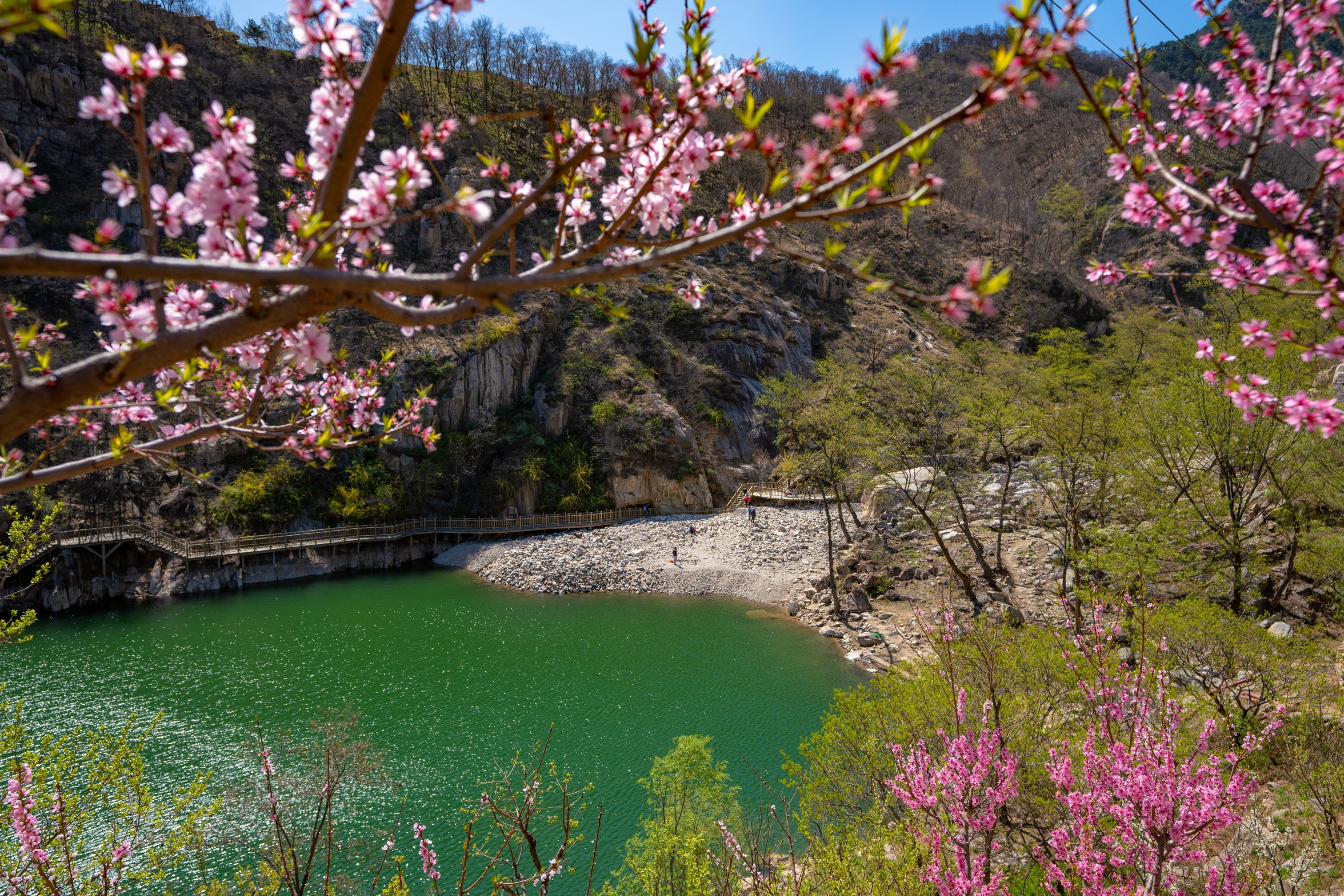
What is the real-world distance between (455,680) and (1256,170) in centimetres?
1531

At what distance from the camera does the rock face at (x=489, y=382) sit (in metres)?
28.7

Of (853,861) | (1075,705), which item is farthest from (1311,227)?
(1075,705)

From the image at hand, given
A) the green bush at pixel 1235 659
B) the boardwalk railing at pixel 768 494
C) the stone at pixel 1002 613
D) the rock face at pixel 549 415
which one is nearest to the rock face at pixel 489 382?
the rock face at pixel 549 415

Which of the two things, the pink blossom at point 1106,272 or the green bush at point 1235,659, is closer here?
the pink blossom at point 1106,272

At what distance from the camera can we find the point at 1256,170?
245 centimetres

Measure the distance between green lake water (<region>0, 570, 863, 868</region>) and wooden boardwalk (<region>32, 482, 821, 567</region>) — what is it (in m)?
2.58

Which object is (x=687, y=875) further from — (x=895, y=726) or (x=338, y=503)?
(x=338, y=503)

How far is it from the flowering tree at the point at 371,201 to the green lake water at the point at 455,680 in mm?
7977

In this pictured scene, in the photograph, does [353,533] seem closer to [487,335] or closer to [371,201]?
[487,335]

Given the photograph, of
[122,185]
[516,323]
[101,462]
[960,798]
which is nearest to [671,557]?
[516,323]

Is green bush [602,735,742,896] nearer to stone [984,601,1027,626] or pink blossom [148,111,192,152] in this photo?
pink blossom [148,111,192,152]

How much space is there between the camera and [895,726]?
23.7ft

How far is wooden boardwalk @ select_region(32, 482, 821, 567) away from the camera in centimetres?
2045

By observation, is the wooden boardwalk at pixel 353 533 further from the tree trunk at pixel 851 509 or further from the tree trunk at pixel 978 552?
the tree trunk at pixel 978 552
